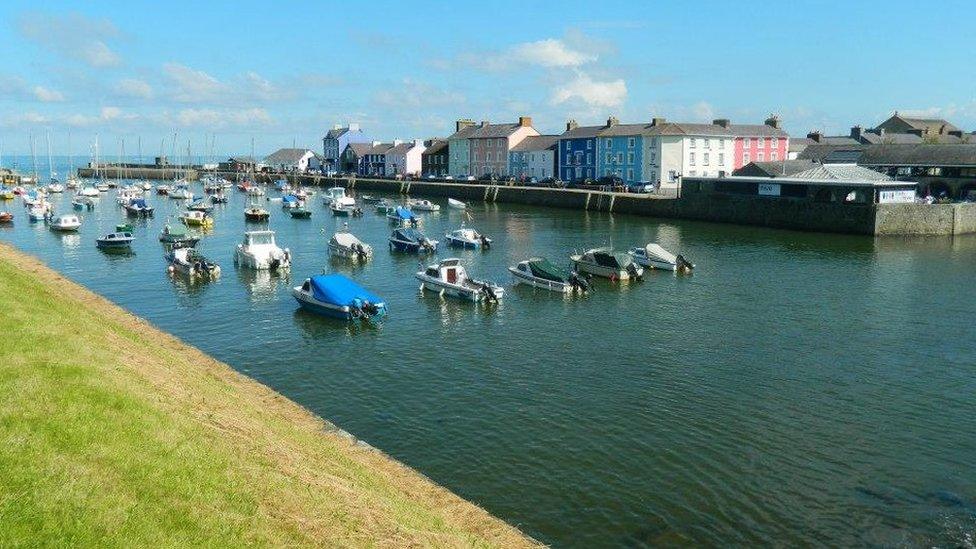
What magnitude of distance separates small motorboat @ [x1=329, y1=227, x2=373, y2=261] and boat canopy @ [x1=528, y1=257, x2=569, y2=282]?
16.5 metres

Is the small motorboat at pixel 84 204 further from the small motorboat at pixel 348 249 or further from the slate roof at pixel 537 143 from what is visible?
the slate roof at pixel 537 143

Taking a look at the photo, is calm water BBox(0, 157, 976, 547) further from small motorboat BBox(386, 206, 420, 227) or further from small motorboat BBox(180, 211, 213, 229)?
small motorboat BBox(386, 206, 420, 227)

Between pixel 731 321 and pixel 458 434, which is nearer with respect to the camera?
pixel 458 434

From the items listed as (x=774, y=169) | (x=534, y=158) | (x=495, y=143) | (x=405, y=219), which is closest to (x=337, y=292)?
(x=405, y=219)

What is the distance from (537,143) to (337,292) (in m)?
103

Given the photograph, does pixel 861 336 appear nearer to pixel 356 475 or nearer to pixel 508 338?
pixel 508 338

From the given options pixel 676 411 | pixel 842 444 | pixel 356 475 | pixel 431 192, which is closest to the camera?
pixel 356 475

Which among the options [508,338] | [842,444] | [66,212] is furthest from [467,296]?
[66,212]

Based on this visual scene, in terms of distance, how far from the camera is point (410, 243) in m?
63.0

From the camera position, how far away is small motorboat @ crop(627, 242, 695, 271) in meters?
→ 53.5

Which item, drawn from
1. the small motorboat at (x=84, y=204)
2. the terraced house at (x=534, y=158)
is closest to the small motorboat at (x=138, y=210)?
the small motorboat at (x=84, y=204)

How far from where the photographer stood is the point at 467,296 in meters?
43.3

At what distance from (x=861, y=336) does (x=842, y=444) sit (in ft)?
48.0

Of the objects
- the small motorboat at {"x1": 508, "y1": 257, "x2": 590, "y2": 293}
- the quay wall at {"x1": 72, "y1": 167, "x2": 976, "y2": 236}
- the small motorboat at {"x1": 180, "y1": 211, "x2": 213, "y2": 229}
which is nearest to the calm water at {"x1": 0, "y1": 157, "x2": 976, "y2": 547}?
the small motorboat at {"x1": 508, "y1": 257, "x2": 590, "y2": 293}
